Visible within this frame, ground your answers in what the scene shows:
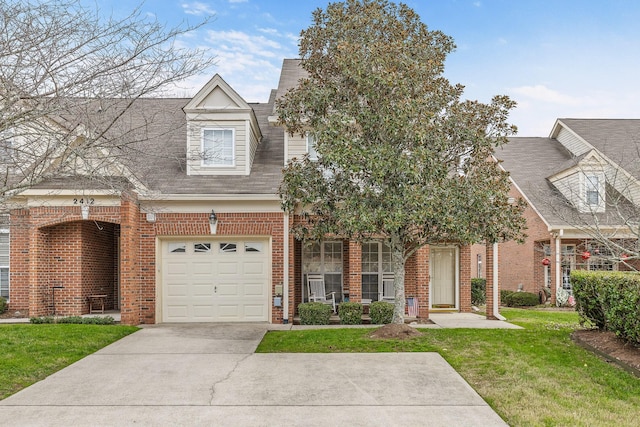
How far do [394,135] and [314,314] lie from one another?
5.39m

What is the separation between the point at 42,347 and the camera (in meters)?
8.92

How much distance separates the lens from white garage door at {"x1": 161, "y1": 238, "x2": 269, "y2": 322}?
12.7m

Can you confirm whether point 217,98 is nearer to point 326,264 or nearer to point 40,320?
point 326,264

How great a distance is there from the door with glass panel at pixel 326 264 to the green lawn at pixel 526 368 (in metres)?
3.56

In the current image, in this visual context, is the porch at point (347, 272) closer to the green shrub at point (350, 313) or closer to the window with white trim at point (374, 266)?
the window with white trim at point (374, 266)

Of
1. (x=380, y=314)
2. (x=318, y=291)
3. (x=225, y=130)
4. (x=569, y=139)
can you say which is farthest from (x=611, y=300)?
(x=569, y=139)

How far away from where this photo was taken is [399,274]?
10.2m

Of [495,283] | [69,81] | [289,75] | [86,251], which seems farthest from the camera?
[289,75]

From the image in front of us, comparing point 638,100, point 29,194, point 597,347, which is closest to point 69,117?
point 29,194

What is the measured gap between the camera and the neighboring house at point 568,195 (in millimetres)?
16828

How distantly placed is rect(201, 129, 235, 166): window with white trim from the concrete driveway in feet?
19.3

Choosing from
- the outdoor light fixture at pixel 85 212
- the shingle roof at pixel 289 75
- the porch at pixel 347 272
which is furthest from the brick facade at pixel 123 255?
the shingle roof at pixel 289 75

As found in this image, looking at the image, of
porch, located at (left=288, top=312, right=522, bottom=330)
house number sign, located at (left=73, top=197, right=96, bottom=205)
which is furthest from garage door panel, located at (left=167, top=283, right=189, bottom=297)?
house number sign, located at (left=73, top=197, right=96, bottom=205)

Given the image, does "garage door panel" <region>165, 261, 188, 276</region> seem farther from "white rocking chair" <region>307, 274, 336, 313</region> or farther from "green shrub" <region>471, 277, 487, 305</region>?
"green shrub" <region>471, 277, 487, 305</region>
